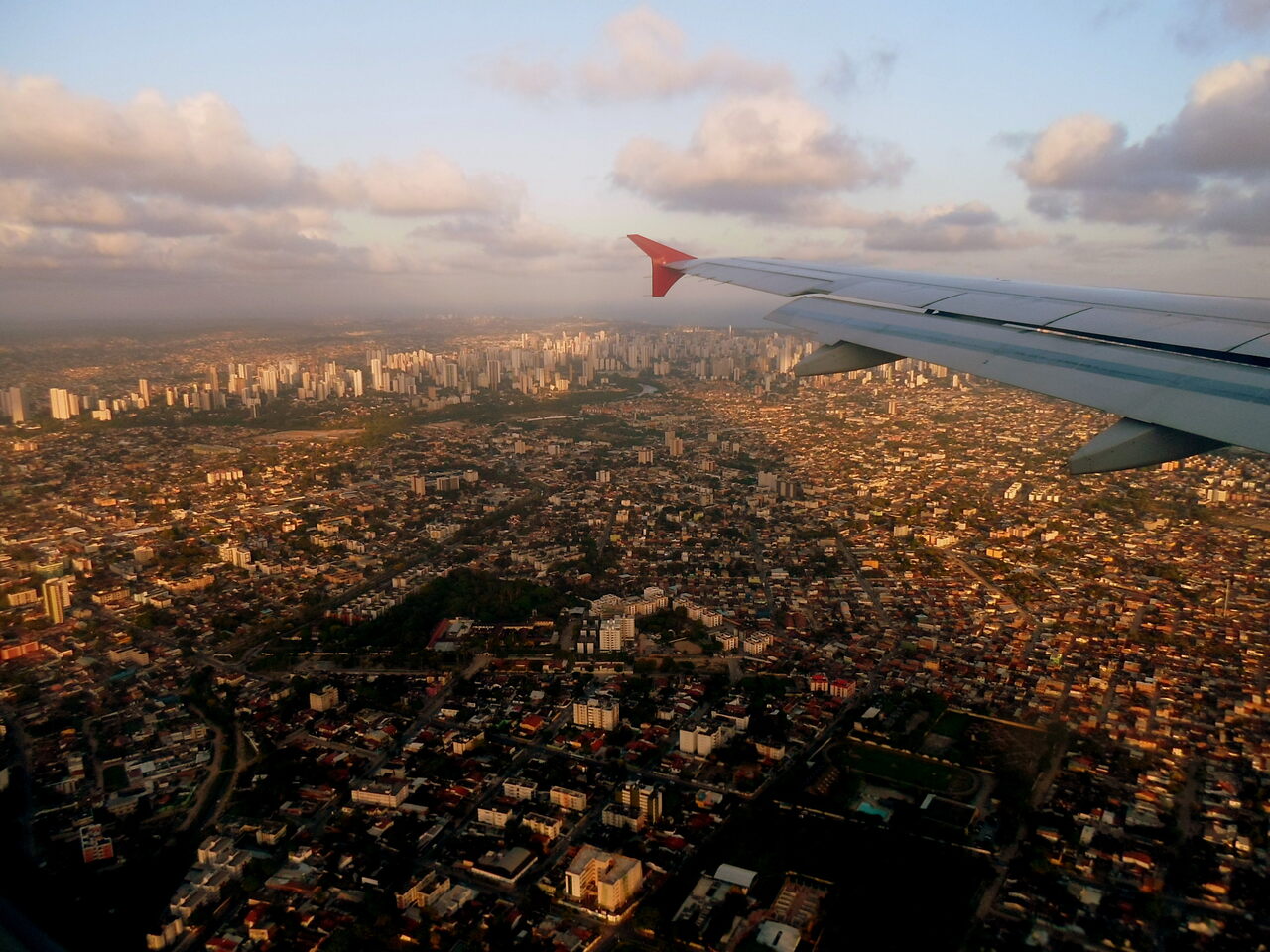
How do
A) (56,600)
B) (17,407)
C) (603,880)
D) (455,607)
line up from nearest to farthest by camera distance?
(603,880)
(56,600)
(455,607)
(17,407)

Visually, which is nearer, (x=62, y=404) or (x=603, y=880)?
(x=603, y=880)

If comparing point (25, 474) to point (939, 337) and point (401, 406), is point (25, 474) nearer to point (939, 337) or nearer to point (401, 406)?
point (401, 406)

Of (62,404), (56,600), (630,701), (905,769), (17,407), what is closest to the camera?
(905,769)

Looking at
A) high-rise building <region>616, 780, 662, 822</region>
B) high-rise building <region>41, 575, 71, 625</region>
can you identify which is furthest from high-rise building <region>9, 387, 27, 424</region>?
high-rise building <region>616, 780, 662, 822</region>

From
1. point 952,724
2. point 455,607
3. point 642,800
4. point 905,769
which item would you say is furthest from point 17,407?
point 952,724

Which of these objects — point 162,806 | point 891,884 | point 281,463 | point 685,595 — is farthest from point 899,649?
point 281,463

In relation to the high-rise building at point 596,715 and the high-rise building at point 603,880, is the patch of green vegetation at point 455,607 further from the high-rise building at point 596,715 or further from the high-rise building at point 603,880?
the high-rise building at point 603,880

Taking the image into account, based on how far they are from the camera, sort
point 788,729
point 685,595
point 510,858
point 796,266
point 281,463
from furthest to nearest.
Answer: point 281,463 < point 685,595 < point 788,729 < point 510,858 < point 796,266

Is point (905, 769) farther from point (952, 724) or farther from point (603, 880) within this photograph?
point (603, 880)
